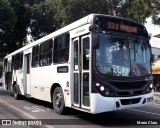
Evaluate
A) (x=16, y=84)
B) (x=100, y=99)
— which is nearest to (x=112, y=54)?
(x=100, y=99)

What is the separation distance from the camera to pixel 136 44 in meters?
9.80

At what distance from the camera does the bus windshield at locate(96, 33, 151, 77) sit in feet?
29.7

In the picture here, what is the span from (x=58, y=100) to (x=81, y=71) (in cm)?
222

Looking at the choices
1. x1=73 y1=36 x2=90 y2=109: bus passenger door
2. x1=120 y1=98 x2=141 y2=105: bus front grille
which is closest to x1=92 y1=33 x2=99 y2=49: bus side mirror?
x1=73 y1=36 x2=90 y2=109: bus passenger door

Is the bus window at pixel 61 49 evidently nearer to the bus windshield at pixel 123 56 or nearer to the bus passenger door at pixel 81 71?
the bus passenger door at pixel 81 71

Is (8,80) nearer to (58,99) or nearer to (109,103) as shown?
(58,99)

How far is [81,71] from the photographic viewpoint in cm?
960

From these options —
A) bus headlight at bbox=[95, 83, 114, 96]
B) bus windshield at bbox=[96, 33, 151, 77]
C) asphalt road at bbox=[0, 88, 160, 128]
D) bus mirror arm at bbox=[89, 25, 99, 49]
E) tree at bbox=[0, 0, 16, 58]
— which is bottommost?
asphalt road at bbox=[0, 88, 160, 128]

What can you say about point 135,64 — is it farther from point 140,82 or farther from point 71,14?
point 71,14

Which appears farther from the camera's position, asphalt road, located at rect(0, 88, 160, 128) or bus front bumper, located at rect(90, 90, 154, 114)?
asphalt road, located at rect(0, 88, 160, 128)

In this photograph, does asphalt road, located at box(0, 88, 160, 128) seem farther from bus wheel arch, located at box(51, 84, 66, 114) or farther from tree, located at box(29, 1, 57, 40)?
tree, located at box(29, 1, 57, 40)

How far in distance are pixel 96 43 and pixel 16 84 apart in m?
10.9

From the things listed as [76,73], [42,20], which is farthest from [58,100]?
[42,20]

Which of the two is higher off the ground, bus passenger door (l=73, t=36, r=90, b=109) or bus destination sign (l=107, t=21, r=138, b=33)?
bus destination sign (l=107, t=21, r=138, b=33)
